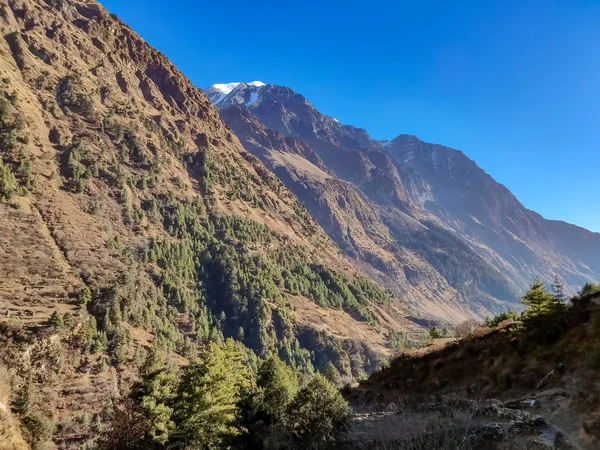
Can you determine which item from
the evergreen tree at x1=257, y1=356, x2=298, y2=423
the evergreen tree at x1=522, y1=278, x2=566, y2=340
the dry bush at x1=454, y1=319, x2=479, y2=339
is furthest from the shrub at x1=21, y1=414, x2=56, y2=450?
the dry bush at x1=454, y1=319, x2=479, y2=339

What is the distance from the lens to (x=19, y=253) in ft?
344

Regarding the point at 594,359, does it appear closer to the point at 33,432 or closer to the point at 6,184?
the point at 33,432

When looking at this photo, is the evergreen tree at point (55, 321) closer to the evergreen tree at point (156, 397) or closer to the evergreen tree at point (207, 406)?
the evergreen tree at point (156, 397)

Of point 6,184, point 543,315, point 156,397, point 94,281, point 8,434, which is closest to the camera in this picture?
point 8,434

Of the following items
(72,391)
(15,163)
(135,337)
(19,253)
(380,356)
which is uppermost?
(15,163)

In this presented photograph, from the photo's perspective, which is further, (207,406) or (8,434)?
(207,406)

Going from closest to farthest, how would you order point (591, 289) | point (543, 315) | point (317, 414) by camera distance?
1. point (317, 414)
2. point (543, 315)
3. point (591, 289)

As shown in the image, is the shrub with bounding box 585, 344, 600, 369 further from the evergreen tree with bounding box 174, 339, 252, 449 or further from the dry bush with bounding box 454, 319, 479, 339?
the evergreen tree with bounding box 174, 339, 252, 449

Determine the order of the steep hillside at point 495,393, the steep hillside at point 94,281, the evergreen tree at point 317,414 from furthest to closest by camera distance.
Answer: the steep hillside at point 94,281 < the evergreen tree at point 317,414 < the steep hillside at point 495,393

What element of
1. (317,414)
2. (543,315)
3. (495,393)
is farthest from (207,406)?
(543,315)

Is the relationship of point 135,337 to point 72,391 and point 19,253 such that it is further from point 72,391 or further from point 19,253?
point 19,253

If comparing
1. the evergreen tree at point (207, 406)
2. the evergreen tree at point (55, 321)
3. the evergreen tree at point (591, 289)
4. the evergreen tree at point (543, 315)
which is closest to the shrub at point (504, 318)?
the evergreen tree at point (591, 289)

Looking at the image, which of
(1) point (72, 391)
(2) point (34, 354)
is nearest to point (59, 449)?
(1) point (72, 391)

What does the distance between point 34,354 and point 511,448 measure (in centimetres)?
9756
